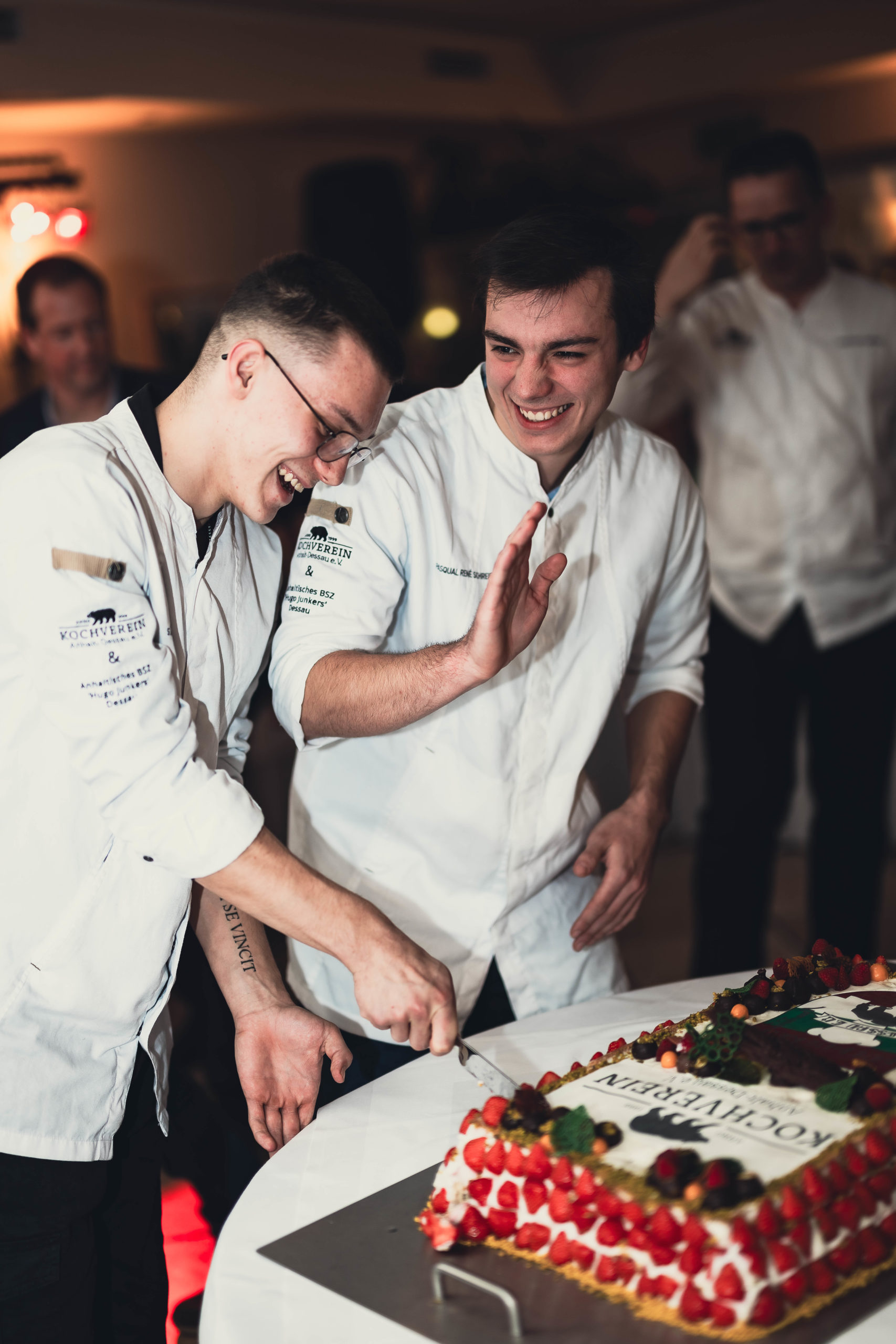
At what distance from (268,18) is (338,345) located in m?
5.30

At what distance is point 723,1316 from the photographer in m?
1.00

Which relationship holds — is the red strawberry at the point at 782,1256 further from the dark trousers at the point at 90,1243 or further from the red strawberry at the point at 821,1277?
the dark trousers at the point at 90,1243

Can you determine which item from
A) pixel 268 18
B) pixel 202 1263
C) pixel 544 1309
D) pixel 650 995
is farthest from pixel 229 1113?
pixel 268 18

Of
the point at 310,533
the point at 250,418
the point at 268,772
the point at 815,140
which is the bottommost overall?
the point at 268,772

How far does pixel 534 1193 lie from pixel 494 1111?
9 centimetres

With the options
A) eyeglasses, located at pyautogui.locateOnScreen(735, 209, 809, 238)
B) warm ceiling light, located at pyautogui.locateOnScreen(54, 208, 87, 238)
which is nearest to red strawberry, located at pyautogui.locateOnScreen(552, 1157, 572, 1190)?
eyeglasses, located at pyautogui.locateOnScreen(735, 209, 809, 238)

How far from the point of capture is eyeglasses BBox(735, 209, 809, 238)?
2789 millimetres

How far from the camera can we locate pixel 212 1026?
2842 millimetres

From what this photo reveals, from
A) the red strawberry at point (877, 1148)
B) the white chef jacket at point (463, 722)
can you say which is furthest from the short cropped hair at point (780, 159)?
the red strawberry at point (877, 1148)

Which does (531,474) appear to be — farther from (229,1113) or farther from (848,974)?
(229,1113)

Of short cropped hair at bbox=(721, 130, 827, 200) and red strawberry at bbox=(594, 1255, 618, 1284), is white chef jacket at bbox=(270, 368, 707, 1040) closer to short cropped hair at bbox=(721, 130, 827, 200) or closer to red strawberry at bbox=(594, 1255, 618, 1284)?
red strawberry at bbox=(594, 1255, 618, 1284)

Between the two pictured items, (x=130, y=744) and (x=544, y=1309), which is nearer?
(x=544, y=1309)

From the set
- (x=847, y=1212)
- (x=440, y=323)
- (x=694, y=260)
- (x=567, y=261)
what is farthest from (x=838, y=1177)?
(x=440, y=323)

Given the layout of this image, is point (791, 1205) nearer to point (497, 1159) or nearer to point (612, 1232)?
point (612, 1232)
